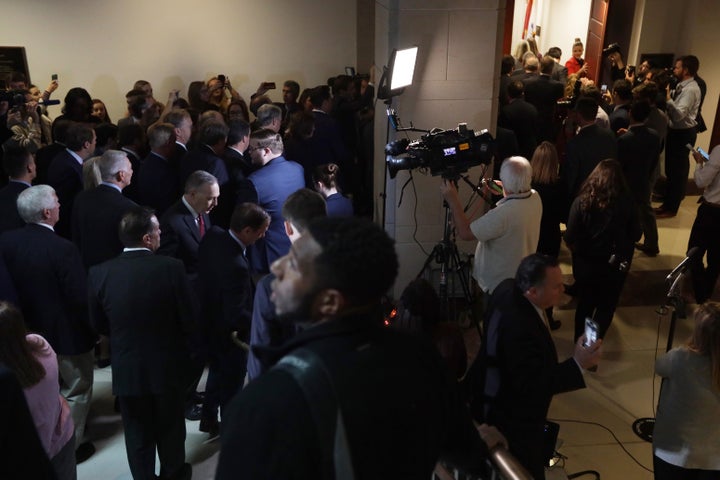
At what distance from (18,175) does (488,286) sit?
9.87ft

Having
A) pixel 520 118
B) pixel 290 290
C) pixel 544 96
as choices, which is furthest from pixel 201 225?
pixel 544 96

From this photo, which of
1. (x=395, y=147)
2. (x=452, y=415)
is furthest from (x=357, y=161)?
(x=452, y=415)

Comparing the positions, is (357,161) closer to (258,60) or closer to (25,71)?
(258,60)

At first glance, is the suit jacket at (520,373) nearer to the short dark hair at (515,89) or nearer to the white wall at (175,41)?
the short dark hair at (515,89)

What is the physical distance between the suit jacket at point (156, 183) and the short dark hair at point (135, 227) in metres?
1.85

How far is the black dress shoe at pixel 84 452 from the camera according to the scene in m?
3.56

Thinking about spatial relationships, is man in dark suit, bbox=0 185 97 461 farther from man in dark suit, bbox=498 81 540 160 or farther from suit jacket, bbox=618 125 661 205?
suit jacket, bbox=618 125 661 205

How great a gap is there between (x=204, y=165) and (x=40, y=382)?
2.50 m

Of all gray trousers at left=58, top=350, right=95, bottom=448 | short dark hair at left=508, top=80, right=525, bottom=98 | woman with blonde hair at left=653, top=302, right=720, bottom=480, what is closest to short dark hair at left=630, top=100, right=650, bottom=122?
short dark hair at left=508, top=80, right=525, bottom=98

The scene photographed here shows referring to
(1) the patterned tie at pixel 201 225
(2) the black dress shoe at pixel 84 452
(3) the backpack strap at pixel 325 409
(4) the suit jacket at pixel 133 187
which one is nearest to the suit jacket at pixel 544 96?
(4) the suit jacket at pixel 133 187

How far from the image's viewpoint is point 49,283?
3.38m

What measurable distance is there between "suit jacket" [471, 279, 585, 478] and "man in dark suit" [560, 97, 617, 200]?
9.12ft

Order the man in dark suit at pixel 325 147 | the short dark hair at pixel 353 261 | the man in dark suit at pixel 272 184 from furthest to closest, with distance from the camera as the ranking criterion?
the man in dark suit at pixel 325 147
the man in dark suit at pixel 272 184
the short dark hair at pixel 353 261

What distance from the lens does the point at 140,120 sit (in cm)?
613
